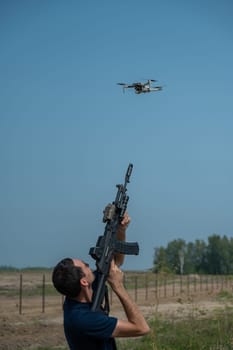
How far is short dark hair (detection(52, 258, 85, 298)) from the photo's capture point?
4.34m

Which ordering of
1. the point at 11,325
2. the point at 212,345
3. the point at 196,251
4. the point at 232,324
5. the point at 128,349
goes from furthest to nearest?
the point at 196,251
the point at 11,325
the point at 128,349
the point at 232,324
the point at 212,345

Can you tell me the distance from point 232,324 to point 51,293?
3233 cm

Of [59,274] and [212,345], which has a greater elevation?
[59,274]

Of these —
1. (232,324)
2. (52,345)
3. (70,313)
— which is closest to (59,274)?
(70,313)

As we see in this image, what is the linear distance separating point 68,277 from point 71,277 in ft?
0.07

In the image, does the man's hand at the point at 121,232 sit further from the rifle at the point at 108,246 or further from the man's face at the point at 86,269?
the man's face at the point at 86,269

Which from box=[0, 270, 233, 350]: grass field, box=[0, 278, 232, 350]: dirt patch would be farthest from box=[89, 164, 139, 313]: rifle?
box=[0, 278, 232, 350]: dirt patch

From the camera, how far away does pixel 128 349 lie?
12.9 m

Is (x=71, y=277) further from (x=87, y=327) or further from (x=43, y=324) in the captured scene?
(x=43, y=324)

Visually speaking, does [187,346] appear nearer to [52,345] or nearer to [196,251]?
[52,345]

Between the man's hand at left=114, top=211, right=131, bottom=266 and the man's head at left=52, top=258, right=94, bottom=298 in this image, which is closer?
the man's head at left=52, top=258, right=94, bottom=298

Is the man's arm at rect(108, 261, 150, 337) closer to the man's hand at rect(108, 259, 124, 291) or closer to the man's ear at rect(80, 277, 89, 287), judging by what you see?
the man's hand at rect(108, 259, 124, 291)

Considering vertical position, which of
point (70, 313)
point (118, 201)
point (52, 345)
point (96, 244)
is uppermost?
point (118, 201)

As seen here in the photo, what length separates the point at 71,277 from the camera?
14.2 feet
